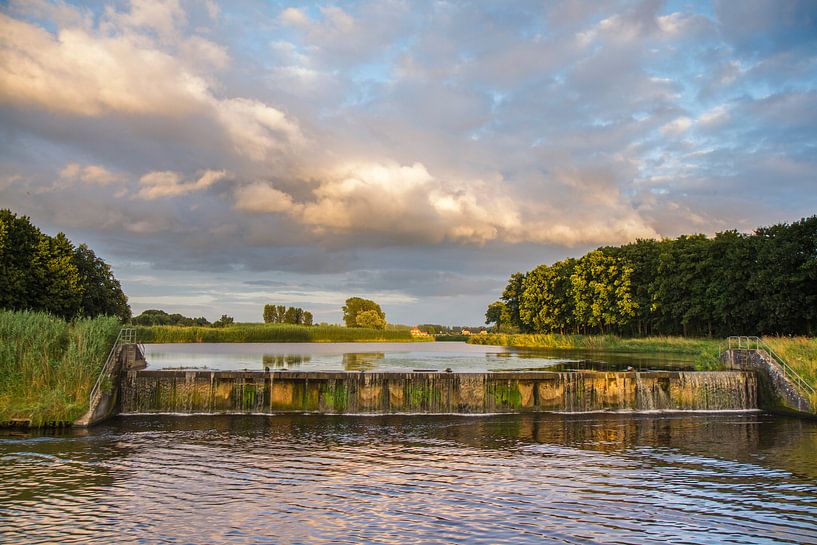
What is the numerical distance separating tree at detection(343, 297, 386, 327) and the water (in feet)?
553

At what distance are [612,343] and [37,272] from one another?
6851 centimetres

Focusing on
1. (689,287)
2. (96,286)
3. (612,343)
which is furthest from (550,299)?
(96,286)

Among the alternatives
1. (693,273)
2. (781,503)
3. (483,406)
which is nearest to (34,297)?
(483,406)

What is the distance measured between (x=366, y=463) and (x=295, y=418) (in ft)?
31.1

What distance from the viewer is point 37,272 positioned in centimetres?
5900

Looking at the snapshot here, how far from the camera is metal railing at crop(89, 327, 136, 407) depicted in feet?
76.7

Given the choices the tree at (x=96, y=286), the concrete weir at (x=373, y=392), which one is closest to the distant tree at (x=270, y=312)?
the tree at (x=96, y=286)

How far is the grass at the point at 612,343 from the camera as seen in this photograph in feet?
215

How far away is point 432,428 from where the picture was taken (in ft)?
76.3

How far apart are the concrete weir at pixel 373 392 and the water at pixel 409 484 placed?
353cm

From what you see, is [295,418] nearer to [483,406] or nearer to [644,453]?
[483,406]

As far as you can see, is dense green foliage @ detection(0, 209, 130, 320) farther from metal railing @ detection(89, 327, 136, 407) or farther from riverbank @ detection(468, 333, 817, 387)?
riverbank @ detection(468, 333, 817, 387)

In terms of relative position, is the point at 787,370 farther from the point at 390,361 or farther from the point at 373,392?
the point at 390,361

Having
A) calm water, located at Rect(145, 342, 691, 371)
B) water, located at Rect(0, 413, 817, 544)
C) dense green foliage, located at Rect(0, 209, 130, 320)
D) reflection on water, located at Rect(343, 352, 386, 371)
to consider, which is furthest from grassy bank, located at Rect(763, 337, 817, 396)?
dense green foliage, located at Rect(0, 209, 130, 320)
